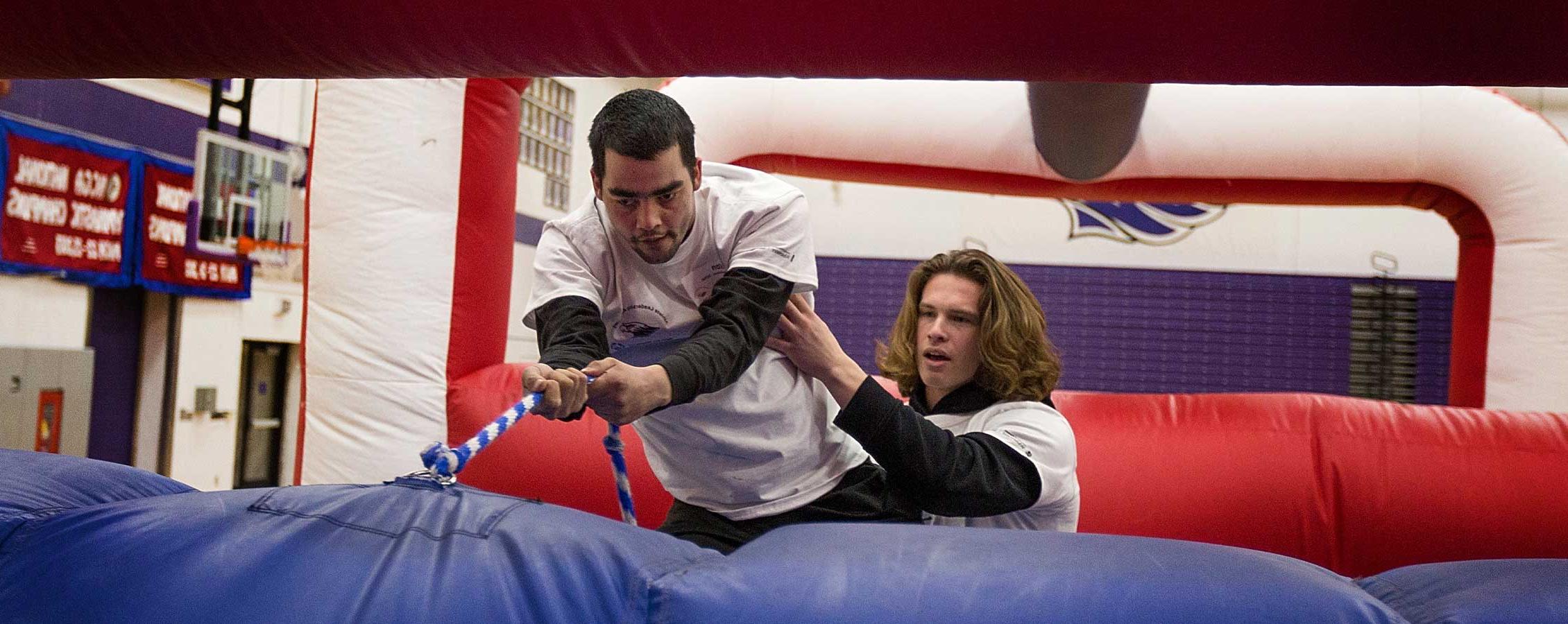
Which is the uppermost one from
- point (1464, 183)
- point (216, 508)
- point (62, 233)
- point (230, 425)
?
point (1464, 183)

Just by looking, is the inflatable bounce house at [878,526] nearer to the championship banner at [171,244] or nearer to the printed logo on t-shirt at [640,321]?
the printed logo on t-shirt at [640,321]

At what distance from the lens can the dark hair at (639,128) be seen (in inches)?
51.6

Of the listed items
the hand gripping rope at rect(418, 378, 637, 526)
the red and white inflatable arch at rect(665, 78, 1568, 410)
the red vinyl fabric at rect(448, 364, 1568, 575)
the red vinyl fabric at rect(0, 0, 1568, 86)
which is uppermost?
the red and white inflatable arch at rect(665, 78, 1568, 410)

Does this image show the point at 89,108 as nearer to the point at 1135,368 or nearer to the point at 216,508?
the point at 216,508

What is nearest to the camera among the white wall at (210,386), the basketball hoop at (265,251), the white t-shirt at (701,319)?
the white t-shirt at (701,319)

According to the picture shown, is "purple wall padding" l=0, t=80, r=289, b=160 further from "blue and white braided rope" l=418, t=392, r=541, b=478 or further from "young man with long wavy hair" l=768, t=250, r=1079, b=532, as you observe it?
"blue and white braided rope" l=418, t=392, r=541, b=478

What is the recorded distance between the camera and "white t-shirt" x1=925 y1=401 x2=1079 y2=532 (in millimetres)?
1631

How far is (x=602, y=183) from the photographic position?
1.38 meters

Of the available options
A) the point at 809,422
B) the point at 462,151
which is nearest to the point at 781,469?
the point at 809,422

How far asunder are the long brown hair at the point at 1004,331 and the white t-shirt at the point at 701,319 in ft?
0.98

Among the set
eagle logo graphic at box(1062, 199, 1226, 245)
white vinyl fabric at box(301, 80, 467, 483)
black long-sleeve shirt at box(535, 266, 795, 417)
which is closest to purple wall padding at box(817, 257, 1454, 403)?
eagle logo graphic at box(1062, 199, 1226, 245)

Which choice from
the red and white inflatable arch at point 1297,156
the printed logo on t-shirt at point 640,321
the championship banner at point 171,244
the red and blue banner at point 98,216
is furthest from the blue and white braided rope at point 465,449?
the championship banner at point 171,244

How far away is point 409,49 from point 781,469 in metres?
0.70

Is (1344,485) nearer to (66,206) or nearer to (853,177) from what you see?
(853,177)
